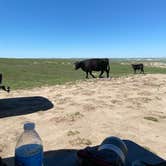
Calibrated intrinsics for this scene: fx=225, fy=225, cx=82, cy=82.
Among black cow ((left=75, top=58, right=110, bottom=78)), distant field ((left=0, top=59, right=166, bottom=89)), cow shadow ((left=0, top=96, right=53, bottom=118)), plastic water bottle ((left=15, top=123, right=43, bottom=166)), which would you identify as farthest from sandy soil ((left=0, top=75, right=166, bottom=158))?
black cow ((left=75, top=58, right=110, bottom=78))

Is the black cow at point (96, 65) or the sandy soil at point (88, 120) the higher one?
the black cow at point (96, 65)

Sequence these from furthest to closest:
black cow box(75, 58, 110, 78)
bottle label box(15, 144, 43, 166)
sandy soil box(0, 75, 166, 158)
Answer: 1. black cow box(75, 58, 110, 78)
2. sandy soil box(0, 75, 166, 158)
3. bottle label box(15, 144, 43, 166)

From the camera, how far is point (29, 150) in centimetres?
160

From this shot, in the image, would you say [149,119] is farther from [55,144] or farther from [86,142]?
[55,144]

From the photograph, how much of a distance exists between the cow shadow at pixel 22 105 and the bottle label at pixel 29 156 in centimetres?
514

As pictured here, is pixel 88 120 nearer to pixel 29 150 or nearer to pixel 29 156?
pixel 29 150

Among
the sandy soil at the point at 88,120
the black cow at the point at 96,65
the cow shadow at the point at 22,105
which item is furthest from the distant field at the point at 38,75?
the sandy soil at the point at 88,120

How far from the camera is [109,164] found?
4.81 ft

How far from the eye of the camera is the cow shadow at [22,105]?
683 centimetres

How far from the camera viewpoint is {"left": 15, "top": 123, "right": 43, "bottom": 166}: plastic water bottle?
1.48 metres

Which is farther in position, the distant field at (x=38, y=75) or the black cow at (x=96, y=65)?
the black cow at (x=96, y=65)

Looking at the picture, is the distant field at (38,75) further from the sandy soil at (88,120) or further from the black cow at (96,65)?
the sandy soil at (88,120)

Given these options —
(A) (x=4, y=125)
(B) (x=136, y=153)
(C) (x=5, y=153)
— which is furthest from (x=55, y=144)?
(B) (x=136, y=153)

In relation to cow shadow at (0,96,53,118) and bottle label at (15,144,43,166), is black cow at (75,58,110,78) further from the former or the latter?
bottle label at (15,144,43,166)
